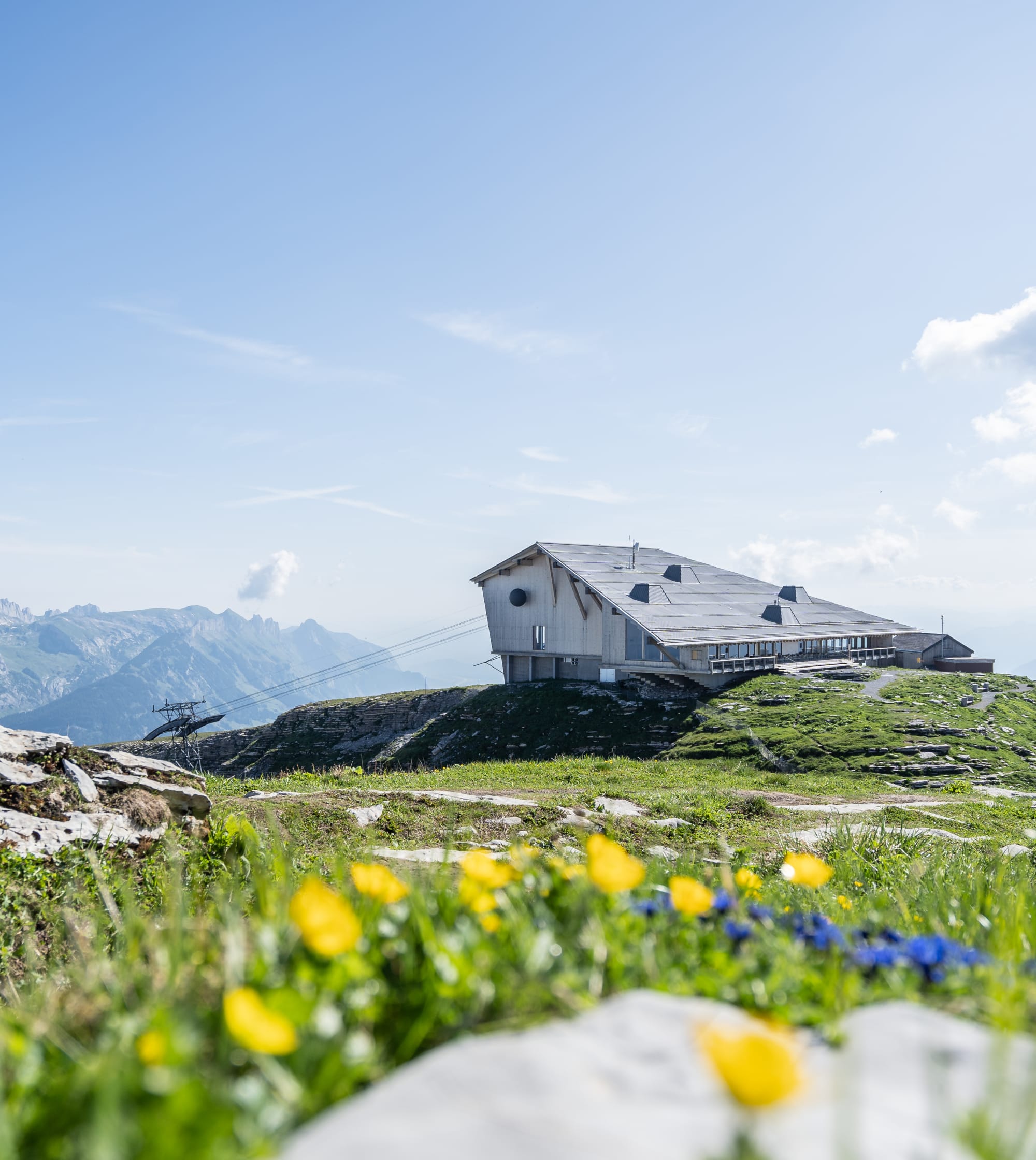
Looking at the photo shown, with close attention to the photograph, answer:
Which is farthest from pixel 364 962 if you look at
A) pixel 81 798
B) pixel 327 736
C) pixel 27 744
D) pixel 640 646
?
pixel 327 736

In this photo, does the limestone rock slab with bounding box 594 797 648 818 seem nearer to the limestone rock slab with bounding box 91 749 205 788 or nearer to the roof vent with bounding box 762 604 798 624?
the limestone rock slab with bounding box 91 749 205 788

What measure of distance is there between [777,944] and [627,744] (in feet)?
85.0

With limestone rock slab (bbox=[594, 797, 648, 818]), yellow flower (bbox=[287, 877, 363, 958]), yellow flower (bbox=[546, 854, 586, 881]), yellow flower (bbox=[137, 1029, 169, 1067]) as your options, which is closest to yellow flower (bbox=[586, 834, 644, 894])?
yellow flower (bbox=[546, 854, 586, 881])

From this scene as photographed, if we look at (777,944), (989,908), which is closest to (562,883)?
(777,944)

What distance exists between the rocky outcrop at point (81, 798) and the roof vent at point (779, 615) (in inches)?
1363

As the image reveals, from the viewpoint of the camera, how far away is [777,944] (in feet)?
9.14

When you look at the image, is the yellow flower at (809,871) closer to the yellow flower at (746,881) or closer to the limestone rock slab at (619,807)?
the yellow flower at (746,881)

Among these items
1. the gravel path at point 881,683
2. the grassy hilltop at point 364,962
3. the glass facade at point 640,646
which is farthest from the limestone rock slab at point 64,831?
the glass facade at point 640,646

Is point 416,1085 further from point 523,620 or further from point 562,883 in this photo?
point 523,620

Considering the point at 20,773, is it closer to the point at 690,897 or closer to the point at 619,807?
the point at 690,897

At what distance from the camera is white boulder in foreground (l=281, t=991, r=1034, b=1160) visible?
1.58 m

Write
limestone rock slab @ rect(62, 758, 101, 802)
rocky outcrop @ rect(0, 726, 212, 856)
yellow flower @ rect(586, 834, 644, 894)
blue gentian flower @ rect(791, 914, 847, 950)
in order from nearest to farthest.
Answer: yellow flower @ rect(586, 834, 644, 894)
blue gentian flower @ rect(791, 914, 847, 950)
rocky outcrop @ rect(0, 726, 212, 856)
limestone rock slab @ rect(62, 758, 101, 802)

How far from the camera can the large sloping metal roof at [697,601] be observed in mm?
35438

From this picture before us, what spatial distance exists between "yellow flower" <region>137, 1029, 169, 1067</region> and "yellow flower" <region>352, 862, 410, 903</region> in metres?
0.95
